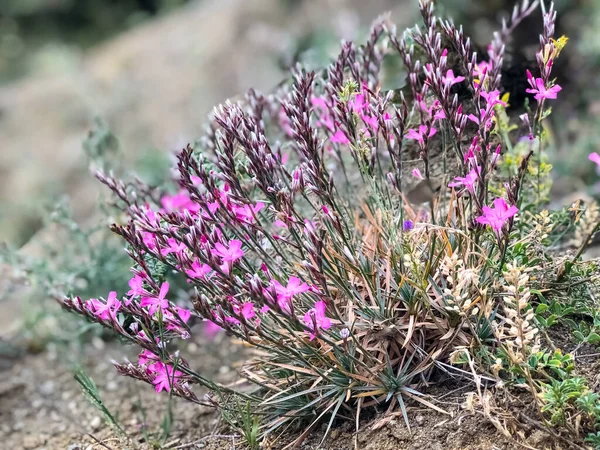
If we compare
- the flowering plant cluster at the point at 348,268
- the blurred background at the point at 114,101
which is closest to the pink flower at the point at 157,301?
the flowering plant cluster at the point at 348,268

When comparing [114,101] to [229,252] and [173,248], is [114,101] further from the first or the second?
[229,252]

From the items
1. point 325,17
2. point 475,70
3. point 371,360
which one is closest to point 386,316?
point 371,360

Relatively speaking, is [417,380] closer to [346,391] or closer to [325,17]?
[346,391]

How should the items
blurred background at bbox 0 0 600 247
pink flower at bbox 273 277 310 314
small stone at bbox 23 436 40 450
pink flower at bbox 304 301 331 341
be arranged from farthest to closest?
blurred background at bbox 0 0 600 247
small stone at bbox 23 436 40 450
pink flower at bbox 304 301 331 341
pink flower at bbox 273 277 310 314

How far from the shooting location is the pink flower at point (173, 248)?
172 centimetres

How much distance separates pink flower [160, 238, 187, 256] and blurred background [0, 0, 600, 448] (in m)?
0.90

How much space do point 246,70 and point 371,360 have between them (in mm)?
5589

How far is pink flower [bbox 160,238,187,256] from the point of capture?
1720mm

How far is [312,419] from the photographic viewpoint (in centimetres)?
199

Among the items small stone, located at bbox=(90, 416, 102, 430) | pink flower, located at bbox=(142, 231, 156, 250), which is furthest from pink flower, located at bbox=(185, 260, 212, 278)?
small stone, located at bbox=(90, 416, 102, 430)

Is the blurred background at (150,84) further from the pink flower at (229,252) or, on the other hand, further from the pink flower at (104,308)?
the pink flower at (229,252)

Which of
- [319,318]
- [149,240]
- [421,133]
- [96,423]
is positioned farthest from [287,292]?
[96,423]

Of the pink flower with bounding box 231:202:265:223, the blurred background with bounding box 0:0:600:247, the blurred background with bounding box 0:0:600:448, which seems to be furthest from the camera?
the blurred background with bounding box 0:0:600:247

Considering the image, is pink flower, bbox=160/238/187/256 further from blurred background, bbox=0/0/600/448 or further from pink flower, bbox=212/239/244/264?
blurred background, bbox=0/0/600/448
